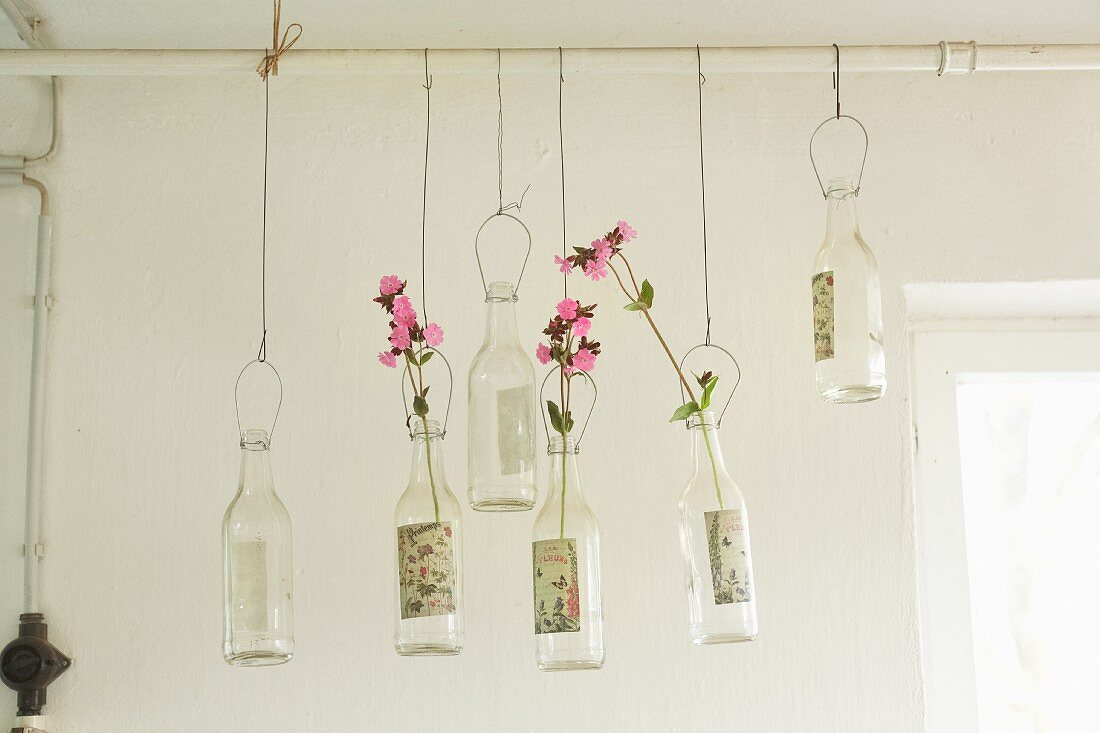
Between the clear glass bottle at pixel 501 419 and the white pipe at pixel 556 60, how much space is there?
37 cm

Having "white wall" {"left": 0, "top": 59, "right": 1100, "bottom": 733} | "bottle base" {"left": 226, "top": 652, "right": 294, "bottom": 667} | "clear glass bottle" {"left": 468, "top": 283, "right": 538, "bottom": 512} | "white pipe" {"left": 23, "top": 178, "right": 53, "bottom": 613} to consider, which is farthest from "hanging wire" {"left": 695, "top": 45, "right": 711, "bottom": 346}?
"white pipe" {"left": 23, "top": 178, "right": 53, "bottom": 613}

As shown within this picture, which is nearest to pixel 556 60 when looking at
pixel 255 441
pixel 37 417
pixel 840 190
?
pixel 840 190

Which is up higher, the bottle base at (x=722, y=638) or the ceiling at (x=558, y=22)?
the ceiling at (x=558, y=22)

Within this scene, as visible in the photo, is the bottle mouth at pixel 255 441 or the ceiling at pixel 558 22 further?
the ceiling at pixel 558 22

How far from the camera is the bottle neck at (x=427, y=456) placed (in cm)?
153

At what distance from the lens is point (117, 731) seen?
171cm

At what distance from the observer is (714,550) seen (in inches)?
56.9

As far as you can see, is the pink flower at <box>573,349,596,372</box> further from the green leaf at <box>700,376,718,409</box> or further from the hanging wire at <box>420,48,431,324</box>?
the hanging wire at <box>420,48,431,324</box>

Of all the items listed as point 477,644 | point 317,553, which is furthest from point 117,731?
point 477,644

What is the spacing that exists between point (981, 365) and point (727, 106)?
0.60m

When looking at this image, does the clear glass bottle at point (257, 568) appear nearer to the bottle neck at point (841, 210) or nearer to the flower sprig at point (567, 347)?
the flower sprig at point (567, 347)

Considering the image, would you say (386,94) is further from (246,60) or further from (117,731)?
(117,731)

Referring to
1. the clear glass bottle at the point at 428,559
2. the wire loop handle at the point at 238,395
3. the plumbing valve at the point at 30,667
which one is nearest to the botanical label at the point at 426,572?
the clear glass bottle at the point at 428,559

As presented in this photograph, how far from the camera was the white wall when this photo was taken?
1742 mm
